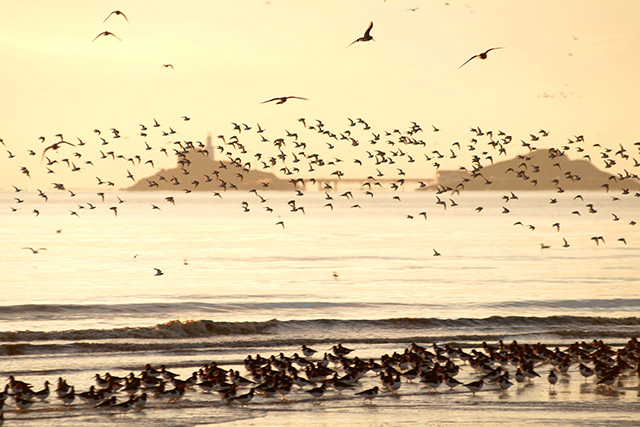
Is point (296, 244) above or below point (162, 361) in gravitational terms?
above

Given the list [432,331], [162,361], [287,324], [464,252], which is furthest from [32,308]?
[464,252]

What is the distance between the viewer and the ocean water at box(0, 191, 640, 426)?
20156 mm

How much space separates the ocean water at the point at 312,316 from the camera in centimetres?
2016

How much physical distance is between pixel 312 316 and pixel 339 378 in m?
17.7

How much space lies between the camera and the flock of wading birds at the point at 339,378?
67.7 feet

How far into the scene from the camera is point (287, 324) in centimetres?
3553

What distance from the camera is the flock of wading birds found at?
20625mm

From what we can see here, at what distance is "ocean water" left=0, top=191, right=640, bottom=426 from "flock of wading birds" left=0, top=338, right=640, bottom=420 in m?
0.28

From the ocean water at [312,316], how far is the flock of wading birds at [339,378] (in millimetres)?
278

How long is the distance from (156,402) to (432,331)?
53.7 ft

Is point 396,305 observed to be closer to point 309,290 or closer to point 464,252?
point 309,290

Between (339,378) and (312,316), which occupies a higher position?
(312,316)

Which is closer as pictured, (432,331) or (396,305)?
(432,331)

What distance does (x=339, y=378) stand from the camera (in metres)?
22.5
